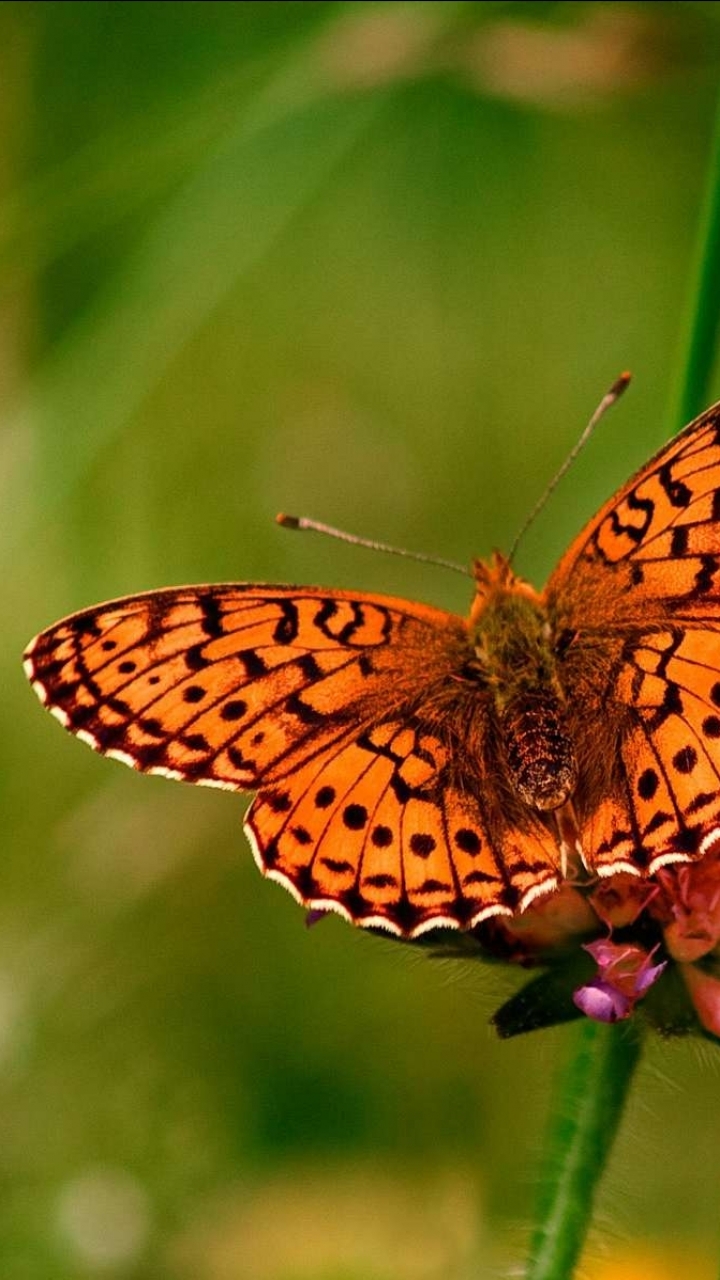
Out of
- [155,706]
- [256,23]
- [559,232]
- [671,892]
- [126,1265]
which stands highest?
[256,23]

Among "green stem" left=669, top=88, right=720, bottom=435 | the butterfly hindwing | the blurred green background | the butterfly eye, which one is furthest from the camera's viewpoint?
the blurred green background

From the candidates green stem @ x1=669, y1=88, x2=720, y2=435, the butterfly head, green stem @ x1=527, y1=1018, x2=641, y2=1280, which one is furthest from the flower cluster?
green stem @ x1=669, y1=88, x2=720, y2=435

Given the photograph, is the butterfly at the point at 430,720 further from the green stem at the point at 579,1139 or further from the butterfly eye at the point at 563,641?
the green stem at the point at 579,1139

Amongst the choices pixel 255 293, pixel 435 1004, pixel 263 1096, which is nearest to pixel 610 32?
pixel 255 293

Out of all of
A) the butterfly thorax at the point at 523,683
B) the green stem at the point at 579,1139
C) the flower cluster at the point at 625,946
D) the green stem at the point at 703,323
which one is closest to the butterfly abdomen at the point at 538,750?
the butterfly thorax at the point at 523,683

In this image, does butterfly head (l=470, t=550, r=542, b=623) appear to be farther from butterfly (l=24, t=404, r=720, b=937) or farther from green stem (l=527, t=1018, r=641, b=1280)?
green stem (l=527, t=1018, r=641, b=1280)

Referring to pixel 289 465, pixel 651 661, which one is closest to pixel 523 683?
pixel 651 661

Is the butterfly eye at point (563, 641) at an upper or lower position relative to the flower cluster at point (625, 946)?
upper

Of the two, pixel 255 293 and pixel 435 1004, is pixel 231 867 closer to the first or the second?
pixel 435 1004

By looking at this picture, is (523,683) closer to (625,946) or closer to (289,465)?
(625,946)
